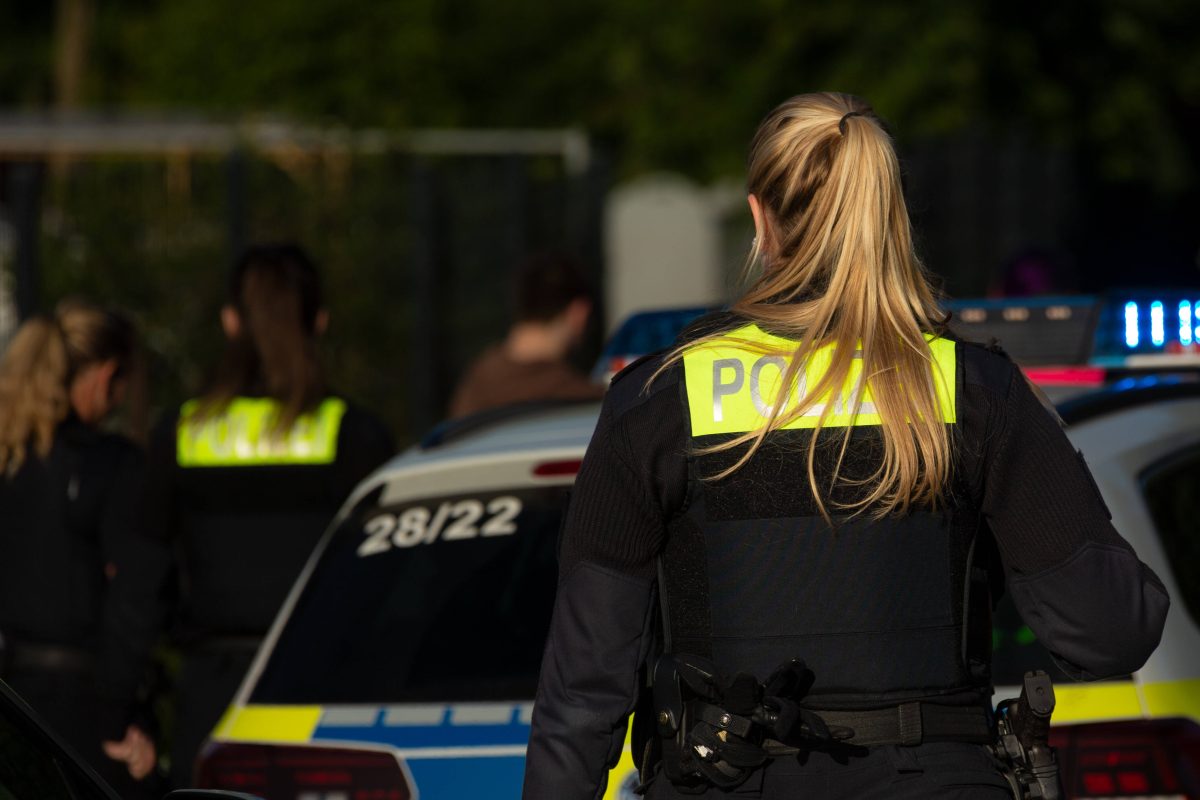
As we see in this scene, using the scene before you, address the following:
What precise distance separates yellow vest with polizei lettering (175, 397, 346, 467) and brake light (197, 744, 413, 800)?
1146mm

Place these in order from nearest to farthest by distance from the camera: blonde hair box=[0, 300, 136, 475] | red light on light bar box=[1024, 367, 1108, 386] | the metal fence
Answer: red light on light bar box=[1024, 367, 1108, 386] < blonde hair box=[0, 300, 136, 475] < the metal fence

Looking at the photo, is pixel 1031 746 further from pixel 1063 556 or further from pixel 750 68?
pixel 750 68

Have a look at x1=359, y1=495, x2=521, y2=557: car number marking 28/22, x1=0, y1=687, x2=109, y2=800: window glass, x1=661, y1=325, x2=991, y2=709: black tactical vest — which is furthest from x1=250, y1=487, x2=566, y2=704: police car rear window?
x1=661, y1=325, x2=991, y2=709: black tactical vest

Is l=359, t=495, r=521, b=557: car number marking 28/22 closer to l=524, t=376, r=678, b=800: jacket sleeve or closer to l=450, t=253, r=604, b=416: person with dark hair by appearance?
l=524, t=376, r=678, b=800: jacket sleeve

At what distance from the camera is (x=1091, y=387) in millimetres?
3908

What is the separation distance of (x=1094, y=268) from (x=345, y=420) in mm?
12112

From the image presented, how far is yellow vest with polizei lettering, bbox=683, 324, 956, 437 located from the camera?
2557mm

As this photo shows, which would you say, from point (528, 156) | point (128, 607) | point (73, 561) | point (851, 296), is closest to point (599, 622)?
point (851, 296)

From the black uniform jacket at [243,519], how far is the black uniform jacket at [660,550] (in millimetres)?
2031

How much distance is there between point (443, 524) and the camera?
3.73 m

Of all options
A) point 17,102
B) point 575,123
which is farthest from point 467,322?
point 17,102

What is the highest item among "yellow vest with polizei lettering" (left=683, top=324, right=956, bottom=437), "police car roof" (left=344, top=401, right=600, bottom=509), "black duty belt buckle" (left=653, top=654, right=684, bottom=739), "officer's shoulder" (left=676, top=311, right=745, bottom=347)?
"officer's shoulder" (left=676, top=311, right=745, bottom=347)

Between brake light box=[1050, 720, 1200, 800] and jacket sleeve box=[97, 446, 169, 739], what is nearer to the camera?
brake light box=[1050, 720, 1200, 800]

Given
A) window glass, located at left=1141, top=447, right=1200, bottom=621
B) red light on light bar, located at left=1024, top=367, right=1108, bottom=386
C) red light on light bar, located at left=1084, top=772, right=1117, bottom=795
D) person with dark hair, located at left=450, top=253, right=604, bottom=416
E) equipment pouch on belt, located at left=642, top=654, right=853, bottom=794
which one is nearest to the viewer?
equipment pouch on belt, located at left=642, top=654, right=853, bottom=794
